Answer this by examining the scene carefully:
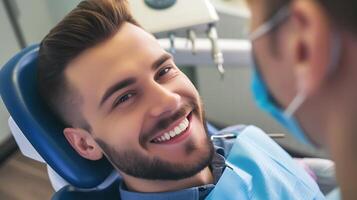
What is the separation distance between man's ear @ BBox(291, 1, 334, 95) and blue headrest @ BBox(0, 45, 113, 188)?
2.42ft

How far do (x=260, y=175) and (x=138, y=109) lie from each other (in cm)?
39

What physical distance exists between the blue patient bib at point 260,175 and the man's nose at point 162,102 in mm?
238

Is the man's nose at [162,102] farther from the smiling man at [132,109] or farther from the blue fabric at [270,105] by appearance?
the blue fabric at [270,105]

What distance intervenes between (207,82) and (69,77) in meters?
1.14

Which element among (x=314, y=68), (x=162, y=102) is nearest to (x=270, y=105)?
Result: (x=314, y=68)

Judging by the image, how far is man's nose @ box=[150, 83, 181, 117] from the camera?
3.19 ft

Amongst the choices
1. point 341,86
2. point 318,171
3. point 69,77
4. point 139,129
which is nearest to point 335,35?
point 341,86

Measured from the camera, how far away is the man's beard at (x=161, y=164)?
101 centimetres

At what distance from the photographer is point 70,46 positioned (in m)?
1.01

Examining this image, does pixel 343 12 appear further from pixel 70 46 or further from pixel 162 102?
pixel 70 46

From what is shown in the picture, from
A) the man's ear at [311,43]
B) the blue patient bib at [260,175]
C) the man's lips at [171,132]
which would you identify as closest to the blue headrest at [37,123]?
the man's lips at [171,132]

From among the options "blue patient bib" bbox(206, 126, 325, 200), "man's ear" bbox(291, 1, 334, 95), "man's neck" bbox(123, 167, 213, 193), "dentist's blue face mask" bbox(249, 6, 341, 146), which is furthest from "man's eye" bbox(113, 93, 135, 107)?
"man's ear" bbox(291, 1, 334, 95)

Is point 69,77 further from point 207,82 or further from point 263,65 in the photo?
point 207,82

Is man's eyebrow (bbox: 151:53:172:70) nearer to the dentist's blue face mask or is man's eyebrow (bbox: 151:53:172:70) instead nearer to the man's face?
the man's face
